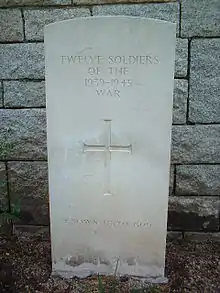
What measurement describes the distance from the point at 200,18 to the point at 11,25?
1.28 meters

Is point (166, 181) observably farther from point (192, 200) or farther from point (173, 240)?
point (173, 240)

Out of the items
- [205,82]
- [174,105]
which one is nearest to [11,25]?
[174,105]

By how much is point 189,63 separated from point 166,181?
2.86 ft

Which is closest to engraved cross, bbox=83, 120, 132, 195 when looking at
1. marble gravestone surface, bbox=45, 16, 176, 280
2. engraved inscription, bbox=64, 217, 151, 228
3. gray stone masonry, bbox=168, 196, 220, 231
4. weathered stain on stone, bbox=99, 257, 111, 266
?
marble gravestone surface, bbox=45, 16, 176, 280

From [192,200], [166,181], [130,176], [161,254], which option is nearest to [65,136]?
[130,176]

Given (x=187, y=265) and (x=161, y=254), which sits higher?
(x=161, y=254)

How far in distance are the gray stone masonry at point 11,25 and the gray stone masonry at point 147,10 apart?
520 mm

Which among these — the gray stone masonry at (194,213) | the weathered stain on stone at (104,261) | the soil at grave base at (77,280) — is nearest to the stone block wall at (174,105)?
the gray stone masonry at (194,213)

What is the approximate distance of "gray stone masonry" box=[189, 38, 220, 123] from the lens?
2.36m

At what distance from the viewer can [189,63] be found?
2389 millimetres

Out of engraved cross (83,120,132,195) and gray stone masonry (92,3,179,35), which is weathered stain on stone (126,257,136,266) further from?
gray stone masonry (92,3,179,35)

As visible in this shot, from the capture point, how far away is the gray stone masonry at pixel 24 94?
249 centimetres

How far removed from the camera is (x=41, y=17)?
2391mm

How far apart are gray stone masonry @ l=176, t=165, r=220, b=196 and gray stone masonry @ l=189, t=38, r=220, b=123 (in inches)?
14.0
